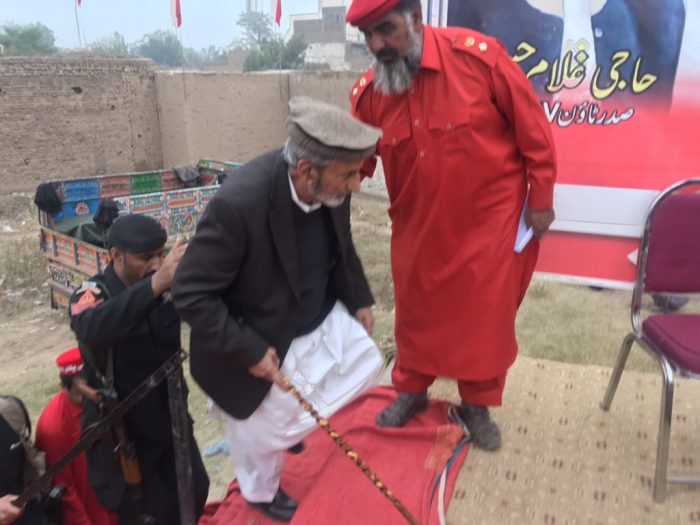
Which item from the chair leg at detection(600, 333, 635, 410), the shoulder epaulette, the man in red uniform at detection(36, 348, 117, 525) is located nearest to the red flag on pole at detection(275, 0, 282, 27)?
the shoulder epaulette

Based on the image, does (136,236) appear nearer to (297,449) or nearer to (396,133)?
(396,133)

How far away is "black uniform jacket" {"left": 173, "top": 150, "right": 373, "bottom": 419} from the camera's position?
5.99ft

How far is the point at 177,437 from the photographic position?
2023 millimetres

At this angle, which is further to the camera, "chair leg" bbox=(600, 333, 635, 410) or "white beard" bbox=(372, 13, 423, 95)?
"chair leg" bbox=(600, 333, 635, 410)

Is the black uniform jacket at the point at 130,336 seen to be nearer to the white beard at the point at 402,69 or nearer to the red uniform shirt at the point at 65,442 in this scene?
the red uniform shirt at the point at 65,442

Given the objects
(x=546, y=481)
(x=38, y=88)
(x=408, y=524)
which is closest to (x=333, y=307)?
(x=408, y=524)

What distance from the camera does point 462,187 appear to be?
7.86 feet

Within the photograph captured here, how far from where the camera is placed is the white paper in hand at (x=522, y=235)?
8.08 feet

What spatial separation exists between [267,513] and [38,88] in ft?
33.4

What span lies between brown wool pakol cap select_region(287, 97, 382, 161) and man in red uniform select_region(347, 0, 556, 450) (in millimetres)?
558

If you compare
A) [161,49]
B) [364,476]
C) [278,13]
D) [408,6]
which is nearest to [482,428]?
[364,476]

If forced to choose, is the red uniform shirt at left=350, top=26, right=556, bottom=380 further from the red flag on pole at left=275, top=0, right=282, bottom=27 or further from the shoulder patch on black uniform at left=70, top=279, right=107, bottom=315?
the red flag on pole at left=275, top=0, right=282, bottom=27

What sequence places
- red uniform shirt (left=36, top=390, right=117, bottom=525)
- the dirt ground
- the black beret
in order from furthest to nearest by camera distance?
the dirt ground, red uniform shirt (left=36, top=390, right=117, bottom=525), the black beret

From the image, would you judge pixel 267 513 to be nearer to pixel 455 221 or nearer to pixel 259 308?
pixel 259 308
